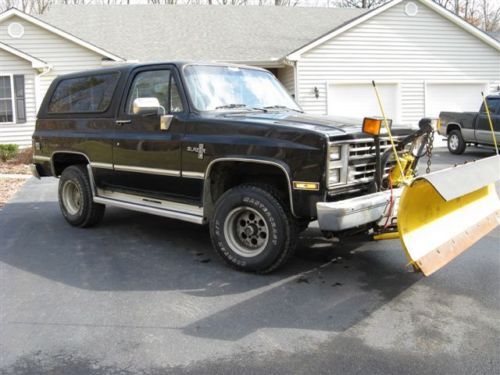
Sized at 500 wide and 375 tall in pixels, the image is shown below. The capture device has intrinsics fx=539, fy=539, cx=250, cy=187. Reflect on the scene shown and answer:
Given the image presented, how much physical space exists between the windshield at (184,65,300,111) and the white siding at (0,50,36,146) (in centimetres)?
1233

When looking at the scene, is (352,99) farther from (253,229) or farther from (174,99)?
(253,229)

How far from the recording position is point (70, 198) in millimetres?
7246

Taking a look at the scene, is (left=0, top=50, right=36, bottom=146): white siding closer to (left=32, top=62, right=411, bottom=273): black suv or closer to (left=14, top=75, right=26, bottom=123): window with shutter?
(left=14, top=75, right=26, bottom=123): window with shutter

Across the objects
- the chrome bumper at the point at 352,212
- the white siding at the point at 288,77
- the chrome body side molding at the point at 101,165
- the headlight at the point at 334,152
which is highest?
the white siding at the point at 288,77

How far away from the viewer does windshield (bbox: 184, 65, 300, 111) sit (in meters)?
5.50

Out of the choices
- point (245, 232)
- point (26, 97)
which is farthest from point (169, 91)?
point (26, 97)

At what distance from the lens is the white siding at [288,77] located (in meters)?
18.3

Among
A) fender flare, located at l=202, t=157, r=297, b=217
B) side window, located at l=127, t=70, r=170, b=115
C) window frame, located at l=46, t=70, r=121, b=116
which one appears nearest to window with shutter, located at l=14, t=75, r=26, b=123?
window frame, located at l=46, t=70, r=121, b=116

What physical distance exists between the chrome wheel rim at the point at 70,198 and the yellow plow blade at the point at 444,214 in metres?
4.51

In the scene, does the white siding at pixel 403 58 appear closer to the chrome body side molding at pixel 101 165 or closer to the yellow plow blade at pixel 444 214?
the chrome body side molding at pixel 101 165

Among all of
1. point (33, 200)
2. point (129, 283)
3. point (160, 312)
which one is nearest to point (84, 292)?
point (129, 283)

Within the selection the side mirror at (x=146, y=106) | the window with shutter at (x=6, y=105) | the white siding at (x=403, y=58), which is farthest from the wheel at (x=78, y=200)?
the white siding at (x=403, y=58)

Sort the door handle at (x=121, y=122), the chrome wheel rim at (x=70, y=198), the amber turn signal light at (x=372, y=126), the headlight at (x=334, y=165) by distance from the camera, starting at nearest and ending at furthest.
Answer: the headlight at (x=334, y=165) → the amber turn signal light at (x=372, y=126) → the door handle at (x=121, y=122) → the chrome wheel rim at (x=70, y=198)

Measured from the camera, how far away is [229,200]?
5.00 metres
